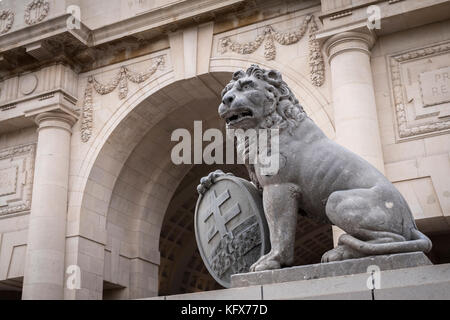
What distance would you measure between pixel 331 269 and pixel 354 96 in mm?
7966

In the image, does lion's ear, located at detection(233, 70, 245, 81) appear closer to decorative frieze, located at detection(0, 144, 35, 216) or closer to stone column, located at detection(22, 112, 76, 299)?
stone column, located at detection(22, 112, 76, 299)

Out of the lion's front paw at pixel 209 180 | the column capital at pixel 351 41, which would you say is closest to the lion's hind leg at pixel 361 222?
the lion's front paw at pixel 209 180

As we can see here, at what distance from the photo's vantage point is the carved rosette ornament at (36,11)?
18297mm

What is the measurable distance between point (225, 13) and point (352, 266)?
1145 cm

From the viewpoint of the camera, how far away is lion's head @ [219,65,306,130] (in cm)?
652

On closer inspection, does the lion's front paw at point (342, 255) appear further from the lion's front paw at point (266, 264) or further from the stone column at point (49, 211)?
the stone column at point (49, 211)

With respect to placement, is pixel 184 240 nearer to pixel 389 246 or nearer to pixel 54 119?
pixel 54 119

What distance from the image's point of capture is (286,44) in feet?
49.5

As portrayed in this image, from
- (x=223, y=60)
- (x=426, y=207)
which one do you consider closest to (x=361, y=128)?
(x=426, y=207)

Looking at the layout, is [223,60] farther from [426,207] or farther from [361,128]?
[426,207]

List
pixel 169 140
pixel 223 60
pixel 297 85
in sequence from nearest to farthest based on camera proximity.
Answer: pixel 297 85 → pixel 223 60 → pixel 169 140

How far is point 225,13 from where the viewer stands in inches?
630

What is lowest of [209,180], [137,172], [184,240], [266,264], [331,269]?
[331,269]

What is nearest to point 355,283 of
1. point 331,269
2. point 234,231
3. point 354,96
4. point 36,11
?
point 331,269
